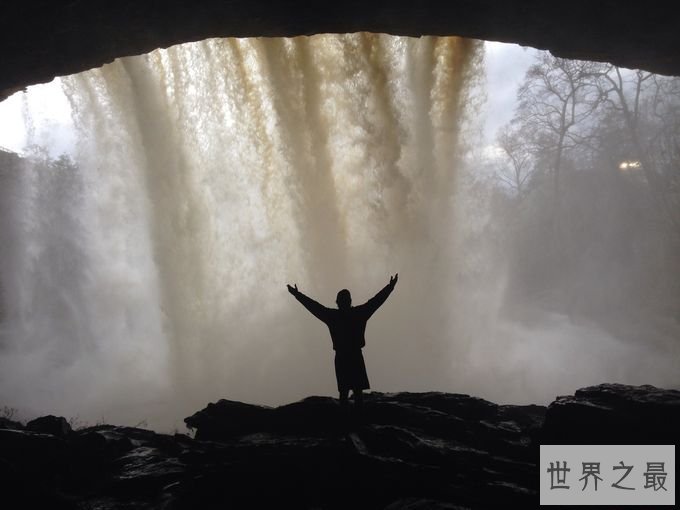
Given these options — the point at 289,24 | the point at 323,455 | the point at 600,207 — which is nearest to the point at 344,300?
the point at 323,455

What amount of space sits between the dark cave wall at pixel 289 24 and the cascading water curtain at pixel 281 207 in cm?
371

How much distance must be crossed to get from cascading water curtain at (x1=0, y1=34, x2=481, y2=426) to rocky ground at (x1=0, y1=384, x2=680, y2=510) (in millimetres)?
5952

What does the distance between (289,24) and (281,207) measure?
20.6 feet

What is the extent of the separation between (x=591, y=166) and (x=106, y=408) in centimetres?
3201

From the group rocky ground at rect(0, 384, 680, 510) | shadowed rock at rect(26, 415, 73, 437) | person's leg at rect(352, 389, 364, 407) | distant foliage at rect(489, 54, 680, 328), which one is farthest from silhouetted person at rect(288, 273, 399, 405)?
distant foliage at rect(489, 54, 680, 328)

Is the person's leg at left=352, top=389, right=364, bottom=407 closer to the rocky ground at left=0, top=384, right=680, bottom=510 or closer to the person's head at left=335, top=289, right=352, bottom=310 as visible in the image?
the rocky ground at left=0, top=384, right=680, bottom=510

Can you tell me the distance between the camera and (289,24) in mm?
7852

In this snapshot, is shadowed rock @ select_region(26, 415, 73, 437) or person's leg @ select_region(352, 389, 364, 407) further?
shadowed rock @ select_region(26, 415, 73, 437)

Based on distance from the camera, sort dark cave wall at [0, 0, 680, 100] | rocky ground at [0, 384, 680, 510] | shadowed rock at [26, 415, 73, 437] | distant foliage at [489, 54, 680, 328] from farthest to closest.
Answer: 1. distant foliage at [489, 54, 680, 328]
2. dark cave wall at [0, 0, 680, 100]
3. shadowed rock at [26, 415, 73, 437]
4. rocky ground at [0, 384, 680, 510]

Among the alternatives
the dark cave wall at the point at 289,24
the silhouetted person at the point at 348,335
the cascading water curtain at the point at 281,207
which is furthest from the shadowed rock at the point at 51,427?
the dark cave wall at the point at 289,24

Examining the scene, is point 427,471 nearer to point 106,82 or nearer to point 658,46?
point 658,46

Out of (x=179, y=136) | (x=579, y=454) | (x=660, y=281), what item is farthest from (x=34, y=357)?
(x=660, y=281)

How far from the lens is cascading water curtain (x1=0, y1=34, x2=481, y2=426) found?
11.7m

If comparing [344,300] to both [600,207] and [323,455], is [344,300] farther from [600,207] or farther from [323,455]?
[600,207]
